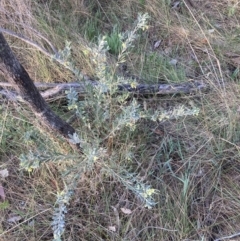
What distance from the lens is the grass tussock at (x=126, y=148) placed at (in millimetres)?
1842

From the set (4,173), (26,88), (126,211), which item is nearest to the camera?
(26,88)

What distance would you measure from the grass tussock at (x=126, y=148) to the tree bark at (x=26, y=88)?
9 cm

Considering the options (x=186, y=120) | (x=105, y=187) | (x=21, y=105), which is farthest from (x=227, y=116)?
(x=21, y=105)

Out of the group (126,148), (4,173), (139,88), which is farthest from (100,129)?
(4,173)

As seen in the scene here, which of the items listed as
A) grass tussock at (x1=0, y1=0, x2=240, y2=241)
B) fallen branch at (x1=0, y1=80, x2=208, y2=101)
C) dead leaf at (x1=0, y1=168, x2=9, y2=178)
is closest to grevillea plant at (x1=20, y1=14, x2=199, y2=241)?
grass tussock at (x1=0, y1=0, x2=240, y2=241)

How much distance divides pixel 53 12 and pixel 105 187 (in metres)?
1.33

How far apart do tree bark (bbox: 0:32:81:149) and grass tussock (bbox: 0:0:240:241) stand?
0.29 ft

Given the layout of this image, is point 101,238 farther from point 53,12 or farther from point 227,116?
point 53,12

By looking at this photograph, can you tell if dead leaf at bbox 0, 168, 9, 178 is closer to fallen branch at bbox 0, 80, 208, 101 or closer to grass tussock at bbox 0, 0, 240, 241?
grass tussock at bbox 0, 0, 240, 241

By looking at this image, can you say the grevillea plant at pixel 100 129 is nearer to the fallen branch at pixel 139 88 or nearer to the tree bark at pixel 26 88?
the tree bark at pixel 26 88

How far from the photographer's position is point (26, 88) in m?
1.50

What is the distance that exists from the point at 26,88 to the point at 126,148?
26.5 inches

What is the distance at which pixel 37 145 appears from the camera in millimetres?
2033

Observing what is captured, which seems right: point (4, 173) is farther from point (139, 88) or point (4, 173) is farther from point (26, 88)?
point (139, 88)
